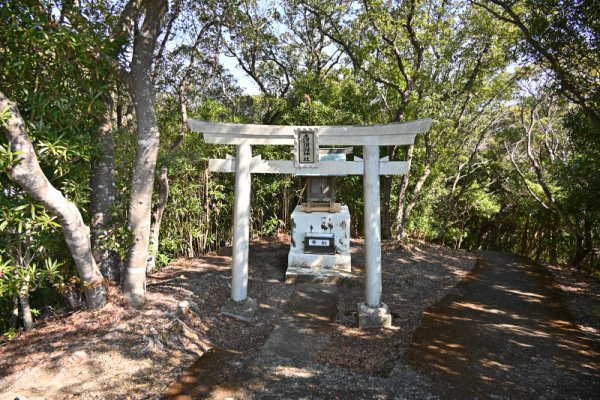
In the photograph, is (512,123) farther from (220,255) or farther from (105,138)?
(105,138)

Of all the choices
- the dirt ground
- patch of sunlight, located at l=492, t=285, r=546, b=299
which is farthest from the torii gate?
patch of sunlight, located at l=492, t=285, r=546, b=299

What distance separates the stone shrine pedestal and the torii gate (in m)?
1.58

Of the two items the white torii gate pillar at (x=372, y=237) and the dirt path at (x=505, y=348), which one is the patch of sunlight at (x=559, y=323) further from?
the white torii gate pillar at (x=372, y=237)

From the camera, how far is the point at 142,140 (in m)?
4.16

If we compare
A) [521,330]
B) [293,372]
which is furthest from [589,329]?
[293,372]

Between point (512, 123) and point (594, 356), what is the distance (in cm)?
1009

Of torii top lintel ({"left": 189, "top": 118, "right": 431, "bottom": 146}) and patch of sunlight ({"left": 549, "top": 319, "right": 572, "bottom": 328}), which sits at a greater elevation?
torii top lintel ({"left": 189, "top": 118, "right": 431, "bottom": 146})

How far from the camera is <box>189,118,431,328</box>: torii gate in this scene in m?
4.85

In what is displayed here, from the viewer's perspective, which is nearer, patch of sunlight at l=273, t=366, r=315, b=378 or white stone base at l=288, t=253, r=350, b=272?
patch of sunlight at l=273, t=366, r=315, b=378

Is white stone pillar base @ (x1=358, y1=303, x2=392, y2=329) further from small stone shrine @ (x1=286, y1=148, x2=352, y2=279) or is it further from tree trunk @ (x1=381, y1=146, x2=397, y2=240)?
tree trunk @ (x1=381, y1=146, x2=397, y2=240)

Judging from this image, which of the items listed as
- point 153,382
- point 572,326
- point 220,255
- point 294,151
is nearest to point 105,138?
point 294,151

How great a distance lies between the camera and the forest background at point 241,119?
360 cm

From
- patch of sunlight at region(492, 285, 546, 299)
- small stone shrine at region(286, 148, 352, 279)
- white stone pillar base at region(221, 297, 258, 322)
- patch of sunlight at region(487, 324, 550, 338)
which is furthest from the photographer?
small stone shrine at region(286, 148, 352, 279)

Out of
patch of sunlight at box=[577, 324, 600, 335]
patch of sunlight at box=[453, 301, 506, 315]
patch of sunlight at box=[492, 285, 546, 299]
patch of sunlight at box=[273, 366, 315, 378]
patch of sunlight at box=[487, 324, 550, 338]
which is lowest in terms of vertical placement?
patch of sunlight at box=[577, 324, 600, 335]
